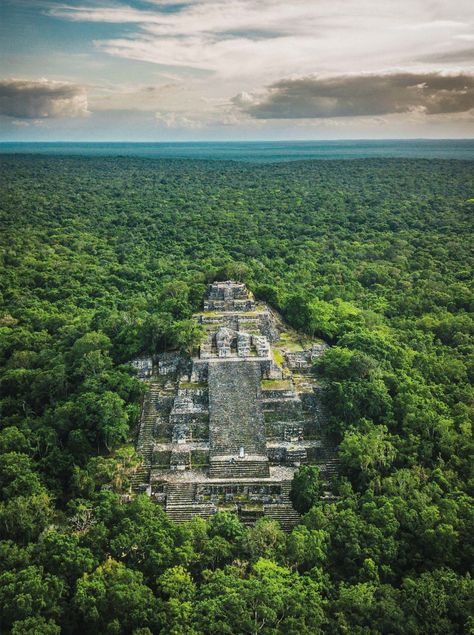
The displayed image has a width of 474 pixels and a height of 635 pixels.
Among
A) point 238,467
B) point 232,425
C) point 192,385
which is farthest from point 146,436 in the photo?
point 238,467

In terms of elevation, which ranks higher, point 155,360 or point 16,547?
point 155,360

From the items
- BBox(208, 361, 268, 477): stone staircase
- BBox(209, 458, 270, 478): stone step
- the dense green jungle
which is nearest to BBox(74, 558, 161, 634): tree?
the dense green jungle

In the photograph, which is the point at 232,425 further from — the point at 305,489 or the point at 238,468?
the point at 305,489

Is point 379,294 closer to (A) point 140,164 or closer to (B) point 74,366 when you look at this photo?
(B) point 74,366

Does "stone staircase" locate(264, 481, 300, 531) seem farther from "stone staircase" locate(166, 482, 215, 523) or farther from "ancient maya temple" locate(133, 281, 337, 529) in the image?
"stone staircase" locate(166, 482, 215, 523)

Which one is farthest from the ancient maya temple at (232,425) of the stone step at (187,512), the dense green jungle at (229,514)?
the dense green jungle at (229,514)

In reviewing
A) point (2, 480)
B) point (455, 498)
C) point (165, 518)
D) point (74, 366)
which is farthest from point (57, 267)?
point (455, 498)
